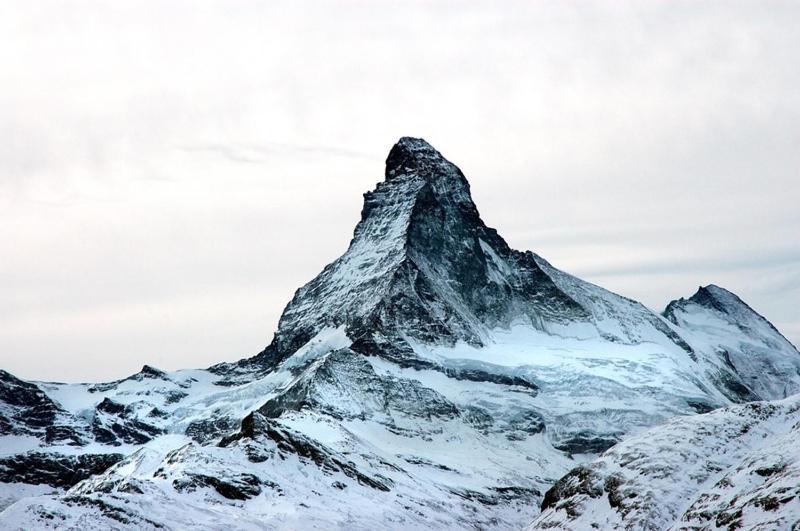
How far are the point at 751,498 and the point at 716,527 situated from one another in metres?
5.63

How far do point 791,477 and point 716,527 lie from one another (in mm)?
11103

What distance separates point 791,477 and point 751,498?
5.62m

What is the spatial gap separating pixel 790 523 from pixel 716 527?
45.4ft

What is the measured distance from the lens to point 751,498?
195250 millimetres

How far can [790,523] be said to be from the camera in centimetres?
18325

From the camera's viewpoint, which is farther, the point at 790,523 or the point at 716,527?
the point at 716,527

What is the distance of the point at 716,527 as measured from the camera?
641ft

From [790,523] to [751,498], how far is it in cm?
1220

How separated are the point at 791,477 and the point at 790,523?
11311mm

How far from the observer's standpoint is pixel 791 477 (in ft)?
635

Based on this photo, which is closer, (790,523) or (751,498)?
(790,523)
